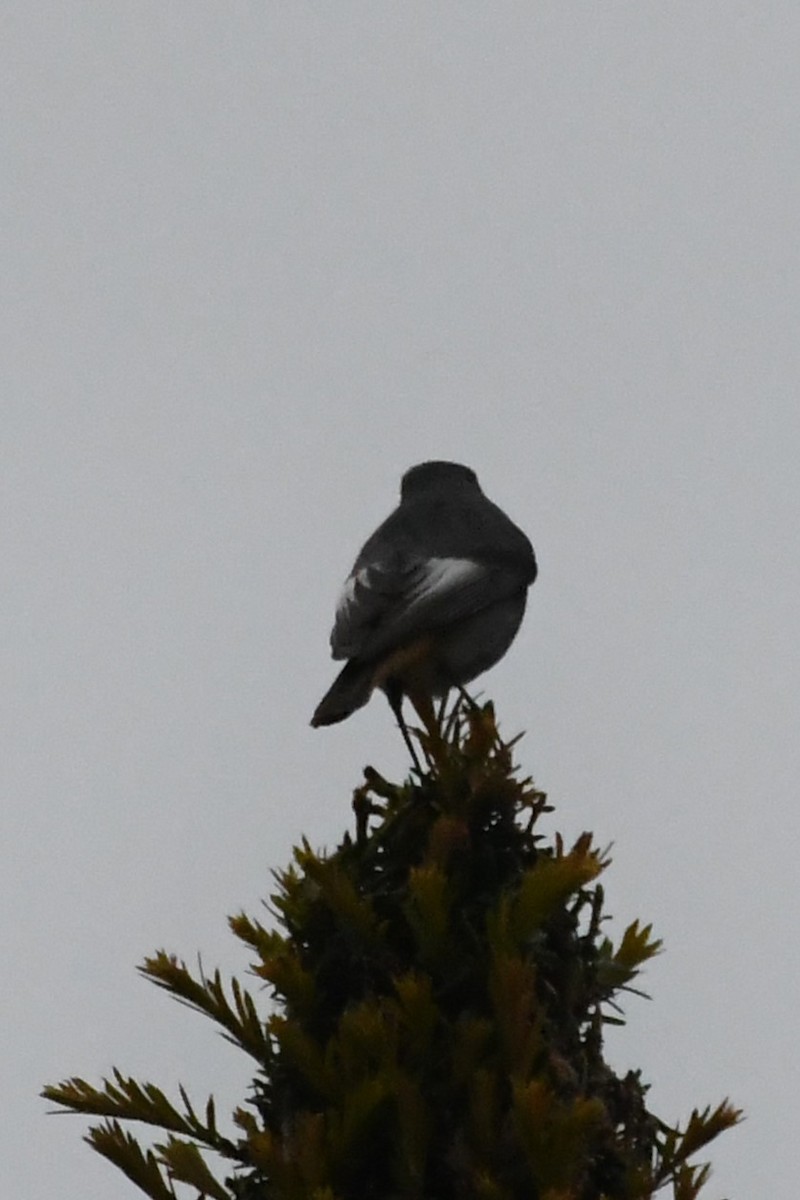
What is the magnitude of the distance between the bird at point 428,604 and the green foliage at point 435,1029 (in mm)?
2810

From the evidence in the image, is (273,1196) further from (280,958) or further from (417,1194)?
(280,958)

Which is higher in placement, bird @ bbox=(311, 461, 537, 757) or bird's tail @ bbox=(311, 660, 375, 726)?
bird @ bbox=(311, 461, 537, 757)

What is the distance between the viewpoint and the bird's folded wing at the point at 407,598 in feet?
28.1

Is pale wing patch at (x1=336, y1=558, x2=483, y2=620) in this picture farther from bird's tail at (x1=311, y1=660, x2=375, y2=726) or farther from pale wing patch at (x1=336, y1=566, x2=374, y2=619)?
bird's tail at (x1=311, y1=660, x2=375, y2=726)

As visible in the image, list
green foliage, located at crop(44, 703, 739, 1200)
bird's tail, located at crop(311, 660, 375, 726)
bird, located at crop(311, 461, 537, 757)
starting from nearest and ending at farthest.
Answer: green foliage, located at crop(44, 703, 739, 1200) < bird's tail, located at crop(311, 660, 375, 726) < bird, located at crop(311, 461, 537, 757)

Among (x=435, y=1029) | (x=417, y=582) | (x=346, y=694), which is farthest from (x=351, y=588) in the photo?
(x=435, y=1029)

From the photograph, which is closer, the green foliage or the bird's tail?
the green foliage

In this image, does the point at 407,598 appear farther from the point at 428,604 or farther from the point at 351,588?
the point at 351,588

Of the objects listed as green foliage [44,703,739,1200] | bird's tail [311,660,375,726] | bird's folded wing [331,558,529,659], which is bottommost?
green foliage [44,703,739,1200]

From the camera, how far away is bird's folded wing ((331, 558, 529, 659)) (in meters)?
8.55

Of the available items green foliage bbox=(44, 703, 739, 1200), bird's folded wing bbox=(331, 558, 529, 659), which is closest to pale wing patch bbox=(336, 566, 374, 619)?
bird's folded wing bbox=(331, 558, 529, 659)

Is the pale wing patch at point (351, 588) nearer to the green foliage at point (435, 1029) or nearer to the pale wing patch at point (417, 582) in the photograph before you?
the pale wing patch at point (417, 582)

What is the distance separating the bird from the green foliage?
9.22 feet

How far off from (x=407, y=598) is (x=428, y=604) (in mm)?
91
